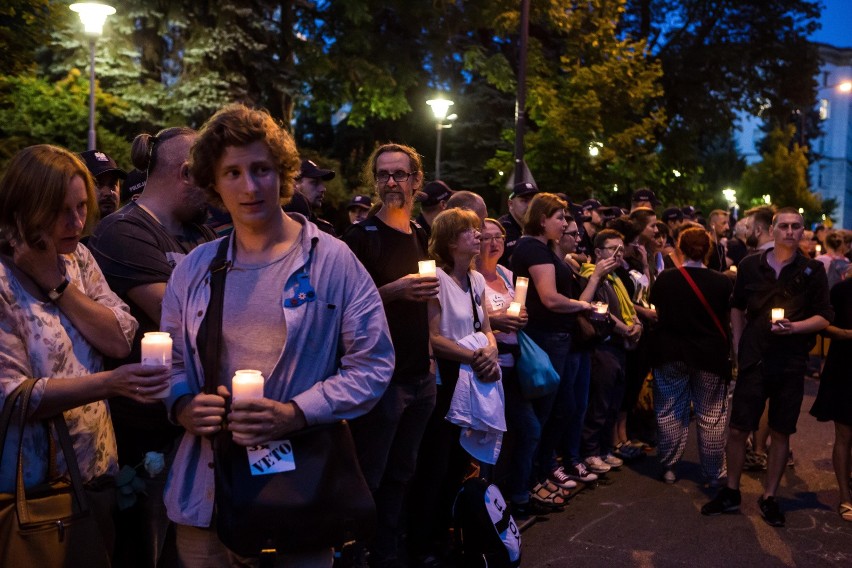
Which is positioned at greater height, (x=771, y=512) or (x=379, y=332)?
(x=379, y=332)

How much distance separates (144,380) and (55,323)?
1.66 ft

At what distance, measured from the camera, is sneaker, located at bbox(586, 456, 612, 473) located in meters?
7.91

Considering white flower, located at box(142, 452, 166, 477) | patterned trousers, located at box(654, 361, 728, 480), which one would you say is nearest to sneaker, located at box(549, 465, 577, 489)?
patterned trousers, located at box(654, 361, 728, 480)

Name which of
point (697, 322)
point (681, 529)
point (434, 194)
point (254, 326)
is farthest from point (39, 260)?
point (697, 322)

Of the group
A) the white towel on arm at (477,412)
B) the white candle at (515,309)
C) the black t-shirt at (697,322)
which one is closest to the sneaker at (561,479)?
the black t-shirt at (697,322)

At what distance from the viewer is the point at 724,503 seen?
22.9 feet

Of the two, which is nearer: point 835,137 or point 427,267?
point 427,267

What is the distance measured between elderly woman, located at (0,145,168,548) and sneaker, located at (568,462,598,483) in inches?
206

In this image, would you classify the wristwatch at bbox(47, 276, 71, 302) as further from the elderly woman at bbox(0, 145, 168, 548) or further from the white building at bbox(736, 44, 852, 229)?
the white building at bbox(736, 44, 852, 229)

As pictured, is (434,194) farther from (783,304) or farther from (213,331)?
(213,331)

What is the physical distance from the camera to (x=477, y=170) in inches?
1115

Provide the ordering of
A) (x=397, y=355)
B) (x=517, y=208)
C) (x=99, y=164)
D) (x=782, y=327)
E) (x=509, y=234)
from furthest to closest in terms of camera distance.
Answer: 1. (x=517, y=208)
2. (x=509, y=234)
3. (x=782, y=327)
4. (x=99, y=164)
5. (x=397, y=355)

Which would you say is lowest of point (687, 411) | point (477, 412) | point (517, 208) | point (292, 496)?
point (687, 411)

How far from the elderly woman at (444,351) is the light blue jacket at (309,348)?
2612 millimetres
